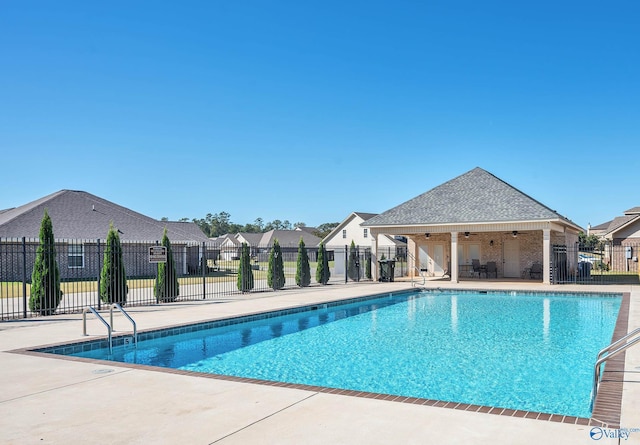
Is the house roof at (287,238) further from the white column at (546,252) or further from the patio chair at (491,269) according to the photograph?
the white column at (546,252)

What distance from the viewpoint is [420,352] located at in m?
9.91

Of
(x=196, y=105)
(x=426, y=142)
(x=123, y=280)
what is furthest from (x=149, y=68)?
(x=426, y=142)

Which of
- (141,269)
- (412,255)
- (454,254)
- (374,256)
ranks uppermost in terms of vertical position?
(454,254)

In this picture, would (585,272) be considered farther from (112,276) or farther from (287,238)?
(287,238)

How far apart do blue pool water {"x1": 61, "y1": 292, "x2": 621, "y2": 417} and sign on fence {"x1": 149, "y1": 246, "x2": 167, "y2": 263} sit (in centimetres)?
470

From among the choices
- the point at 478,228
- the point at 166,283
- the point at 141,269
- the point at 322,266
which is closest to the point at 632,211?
the point at 478,228

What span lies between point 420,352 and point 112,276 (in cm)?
997

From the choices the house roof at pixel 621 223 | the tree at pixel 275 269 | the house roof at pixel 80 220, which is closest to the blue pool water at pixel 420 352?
the tree at pixel 275 269

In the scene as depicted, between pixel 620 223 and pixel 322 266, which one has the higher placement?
pixel 620 223

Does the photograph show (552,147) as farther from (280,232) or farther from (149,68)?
(280,232)

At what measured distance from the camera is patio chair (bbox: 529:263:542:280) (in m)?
25.8

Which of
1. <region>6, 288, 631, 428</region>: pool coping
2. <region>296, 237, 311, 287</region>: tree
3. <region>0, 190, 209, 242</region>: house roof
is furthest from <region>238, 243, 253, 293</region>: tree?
<region>0, 190, 209, 242</region>: house roof

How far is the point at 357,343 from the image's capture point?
10922 millimetres

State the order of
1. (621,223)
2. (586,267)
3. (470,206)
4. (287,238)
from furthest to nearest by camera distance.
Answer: (287,238)
(621,223)
(586,267)
(470,206)
